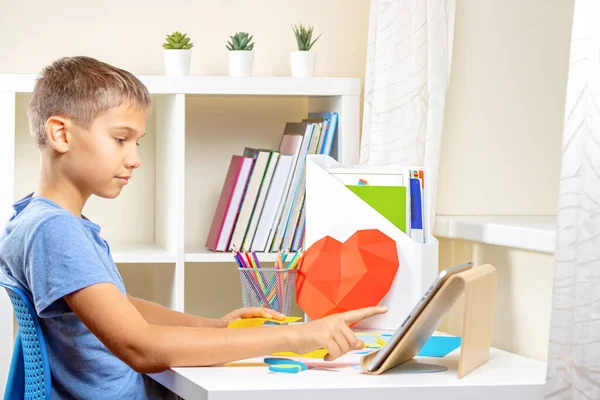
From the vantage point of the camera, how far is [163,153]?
2.29 metres

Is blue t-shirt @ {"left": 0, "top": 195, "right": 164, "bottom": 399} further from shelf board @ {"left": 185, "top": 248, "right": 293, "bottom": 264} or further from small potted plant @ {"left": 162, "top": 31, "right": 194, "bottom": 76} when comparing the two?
small potted plant @ {"left": 162, "top": 31, "right": 194, "bottom": 76}

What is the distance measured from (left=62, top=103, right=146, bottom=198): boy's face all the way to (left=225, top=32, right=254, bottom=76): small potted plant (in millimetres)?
865

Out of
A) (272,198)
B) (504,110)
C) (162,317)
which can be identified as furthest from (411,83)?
(162,317)

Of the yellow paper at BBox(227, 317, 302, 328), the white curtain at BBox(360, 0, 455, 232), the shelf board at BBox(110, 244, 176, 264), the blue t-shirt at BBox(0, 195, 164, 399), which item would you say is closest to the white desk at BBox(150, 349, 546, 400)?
the blue t-shirt at BBox(0, 195, 164, 399)

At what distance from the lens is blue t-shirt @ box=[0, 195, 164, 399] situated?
3.92ft

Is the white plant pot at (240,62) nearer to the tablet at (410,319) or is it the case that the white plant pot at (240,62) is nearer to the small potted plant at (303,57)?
the small potted plant at (303,57)

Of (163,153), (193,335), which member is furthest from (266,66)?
(193,335)

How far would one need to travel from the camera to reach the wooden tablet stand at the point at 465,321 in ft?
3.81

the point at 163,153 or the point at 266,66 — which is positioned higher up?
the point at 266,66

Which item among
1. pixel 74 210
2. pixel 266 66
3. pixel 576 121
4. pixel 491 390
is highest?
pixel 266 66

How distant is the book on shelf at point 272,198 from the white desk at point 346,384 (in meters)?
0.98

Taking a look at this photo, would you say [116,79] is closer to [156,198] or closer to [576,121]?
[576,121]

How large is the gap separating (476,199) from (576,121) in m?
0.90

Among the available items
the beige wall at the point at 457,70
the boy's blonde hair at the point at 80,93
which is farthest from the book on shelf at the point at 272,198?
the boy's blonde hair at the point at 80,93
